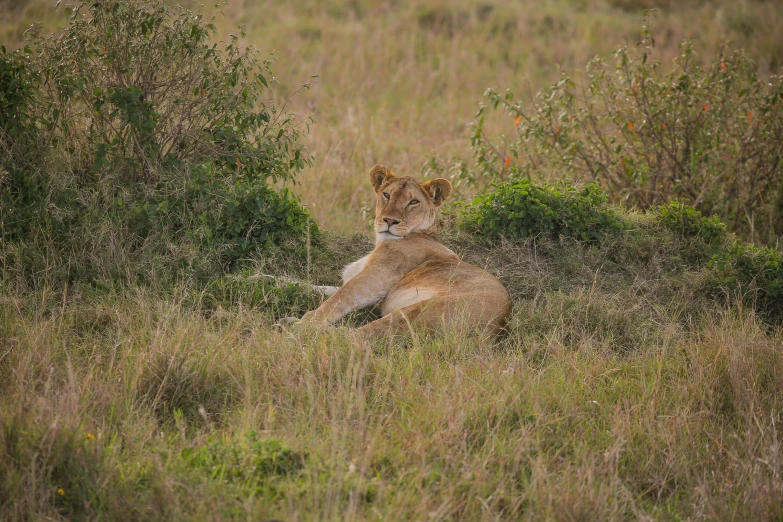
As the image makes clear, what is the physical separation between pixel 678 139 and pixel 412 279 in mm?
4309

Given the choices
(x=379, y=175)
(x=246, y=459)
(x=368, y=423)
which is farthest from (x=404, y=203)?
(x=246, y=459)

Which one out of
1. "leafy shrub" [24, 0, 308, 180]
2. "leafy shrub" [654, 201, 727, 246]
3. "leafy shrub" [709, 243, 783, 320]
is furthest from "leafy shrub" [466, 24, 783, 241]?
"leafy shrub" [24, 0, 308, 180]

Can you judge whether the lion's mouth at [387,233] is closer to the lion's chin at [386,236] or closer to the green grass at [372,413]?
the lion's chin at [386,236]

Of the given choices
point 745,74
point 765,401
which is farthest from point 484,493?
point 745,74

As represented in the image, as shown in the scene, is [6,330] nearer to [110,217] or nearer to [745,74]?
[110,217]

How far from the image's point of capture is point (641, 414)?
4.53 m

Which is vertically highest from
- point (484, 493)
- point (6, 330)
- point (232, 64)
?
point (232, 64)

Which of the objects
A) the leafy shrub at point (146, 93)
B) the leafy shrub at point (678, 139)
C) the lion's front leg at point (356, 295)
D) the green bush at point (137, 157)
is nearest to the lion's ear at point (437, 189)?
the lion's front leg at point (356, 295)

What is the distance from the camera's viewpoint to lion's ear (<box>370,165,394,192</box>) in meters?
6.68

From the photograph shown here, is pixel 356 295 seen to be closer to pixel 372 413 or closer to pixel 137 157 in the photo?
pixel 372 413

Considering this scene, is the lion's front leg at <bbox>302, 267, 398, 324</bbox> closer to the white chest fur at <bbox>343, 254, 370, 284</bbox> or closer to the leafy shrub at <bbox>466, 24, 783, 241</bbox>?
the white chest fur at <bbox>343, 254, 370, 284</bbox>

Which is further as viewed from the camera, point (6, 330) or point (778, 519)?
point (6, 330)

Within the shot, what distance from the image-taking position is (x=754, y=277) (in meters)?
6.46

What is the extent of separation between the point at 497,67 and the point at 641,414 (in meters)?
11.2
